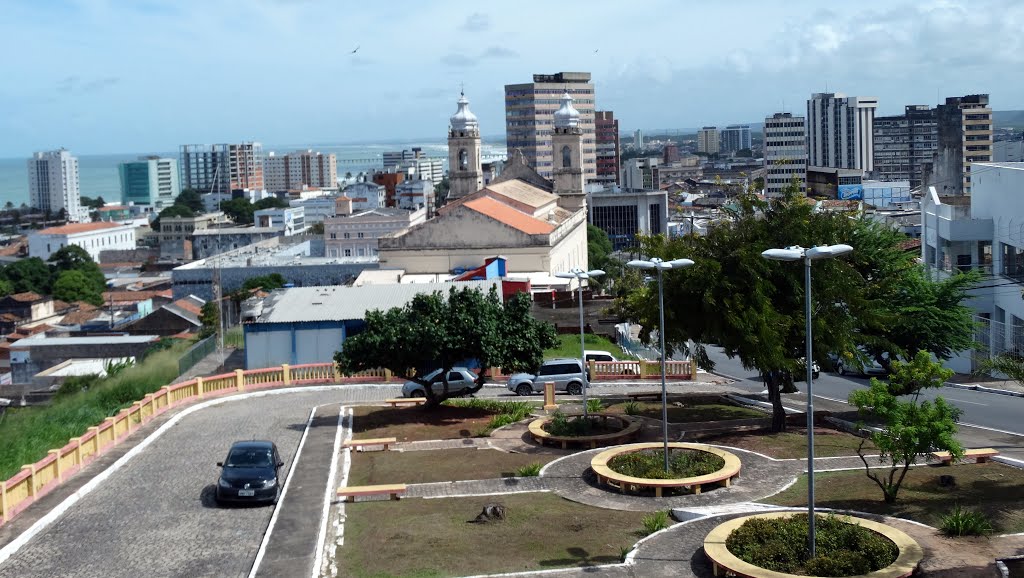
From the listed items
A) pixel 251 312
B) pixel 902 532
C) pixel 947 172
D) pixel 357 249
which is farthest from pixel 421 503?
pixel 357 249

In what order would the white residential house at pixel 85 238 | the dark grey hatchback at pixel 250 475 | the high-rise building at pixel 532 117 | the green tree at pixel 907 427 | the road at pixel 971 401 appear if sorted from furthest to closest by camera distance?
the high-rise building at pixel 532 117 < the white residential house at pixel 85 238 < the road at pixel 971 401 < the dark grey hatchback at pixel 250 475 < the green tree at pixel 907 427

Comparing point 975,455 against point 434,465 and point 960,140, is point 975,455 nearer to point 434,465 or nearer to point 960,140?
point 434,465

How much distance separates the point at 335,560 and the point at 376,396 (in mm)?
16399

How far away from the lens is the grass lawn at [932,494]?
706 inches

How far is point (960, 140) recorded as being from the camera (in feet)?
348

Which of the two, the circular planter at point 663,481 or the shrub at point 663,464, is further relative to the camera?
the shrub at point 663,464

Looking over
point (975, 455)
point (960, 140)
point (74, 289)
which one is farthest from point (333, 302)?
point (960, 140)

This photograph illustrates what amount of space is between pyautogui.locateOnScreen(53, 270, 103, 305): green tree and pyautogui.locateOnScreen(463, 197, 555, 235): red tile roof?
5479 cm

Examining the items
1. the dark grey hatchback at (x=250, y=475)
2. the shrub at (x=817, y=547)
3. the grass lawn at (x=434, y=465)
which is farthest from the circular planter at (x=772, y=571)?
the dark grey hatchback at (x=250, y=475)

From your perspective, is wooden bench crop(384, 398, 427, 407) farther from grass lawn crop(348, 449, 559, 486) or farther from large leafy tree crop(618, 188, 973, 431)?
large leafy tree crop(618, 188, 973, 431)

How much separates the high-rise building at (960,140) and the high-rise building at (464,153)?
1405 inches

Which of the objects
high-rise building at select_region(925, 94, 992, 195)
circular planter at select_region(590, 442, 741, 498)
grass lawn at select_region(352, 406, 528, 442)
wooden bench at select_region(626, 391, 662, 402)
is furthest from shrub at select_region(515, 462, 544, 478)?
high-rise building at select_region(925, 94, 992, 195)

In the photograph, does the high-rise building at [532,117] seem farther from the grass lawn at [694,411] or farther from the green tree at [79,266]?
the grass lawn at [694,411]

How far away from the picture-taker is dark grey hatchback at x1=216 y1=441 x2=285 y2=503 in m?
21.5
